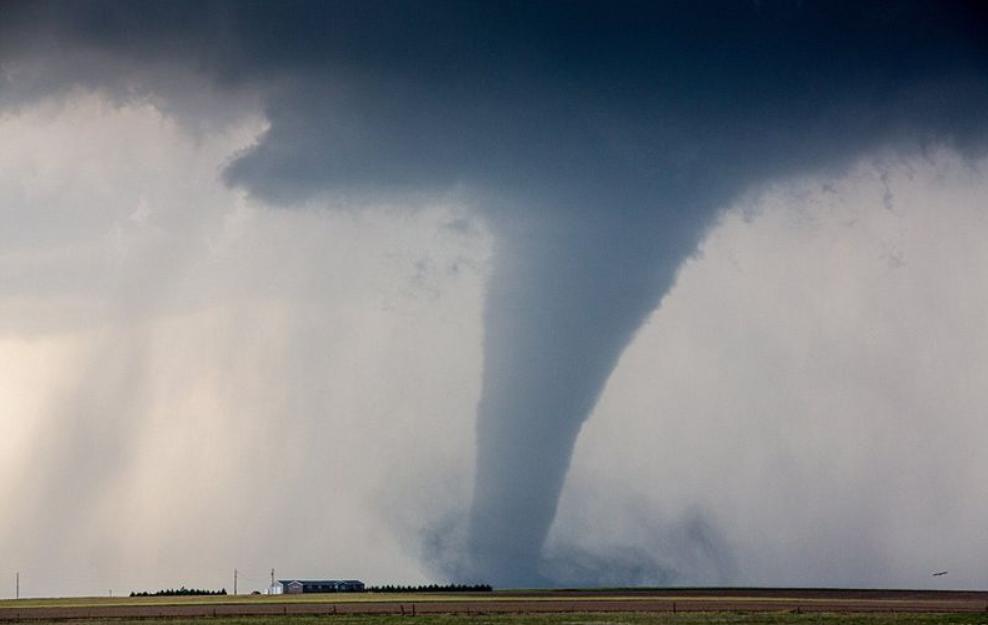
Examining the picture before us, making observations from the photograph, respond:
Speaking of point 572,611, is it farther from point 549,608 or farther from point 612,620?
point 612,620

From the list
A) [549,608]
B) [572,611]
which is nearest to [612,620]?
[572,611]

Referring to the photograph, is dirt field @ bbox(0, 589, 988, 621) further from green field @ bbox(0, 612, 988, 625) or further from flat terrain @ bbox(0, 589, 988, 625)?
green field @ bbox(0, 612, 988, 625)

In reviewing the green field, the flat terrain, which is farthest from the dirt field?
the green field

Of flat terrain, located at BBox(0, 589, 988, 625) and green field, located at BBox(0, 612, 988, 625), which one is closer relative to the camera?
green field, located at BBox(0, 612, 988, 625)

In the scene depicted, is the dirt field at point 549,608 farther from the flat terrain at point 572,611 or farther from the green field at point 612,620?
the green field at point 612,620

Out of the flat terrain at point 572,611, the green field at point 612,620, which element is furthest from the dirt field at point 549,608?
the green field at point 612,620

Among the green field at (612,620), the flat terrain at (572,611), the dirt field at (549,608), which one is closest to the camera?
the green field at (612,620)

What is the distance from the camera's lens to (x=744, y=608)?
142000 millimetres

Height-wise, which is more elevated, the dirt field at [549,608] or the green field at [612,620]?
the dirt field at [549,608]

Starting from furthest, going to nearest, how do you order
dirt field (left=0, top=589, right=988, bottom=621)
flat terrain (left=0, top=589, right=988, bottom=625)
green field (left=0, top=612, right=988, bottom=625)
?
dirt field (left=0, top=589, right=988, bottom=621)
flat terrain (left=0, top=589, right=988, bottom=625)
green field (left=0, top=612, right=988, bottom=625)

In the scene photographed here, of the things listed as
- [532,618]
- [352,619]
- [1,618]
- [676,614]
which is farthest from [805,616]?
[1,618]

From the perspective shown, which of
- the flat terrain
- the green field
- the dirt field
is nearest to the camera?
the green field

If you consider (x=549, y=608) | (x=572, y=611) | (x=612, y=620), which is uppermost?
(x=549, y=608)

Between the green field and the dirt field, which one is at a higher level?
the dirt field
